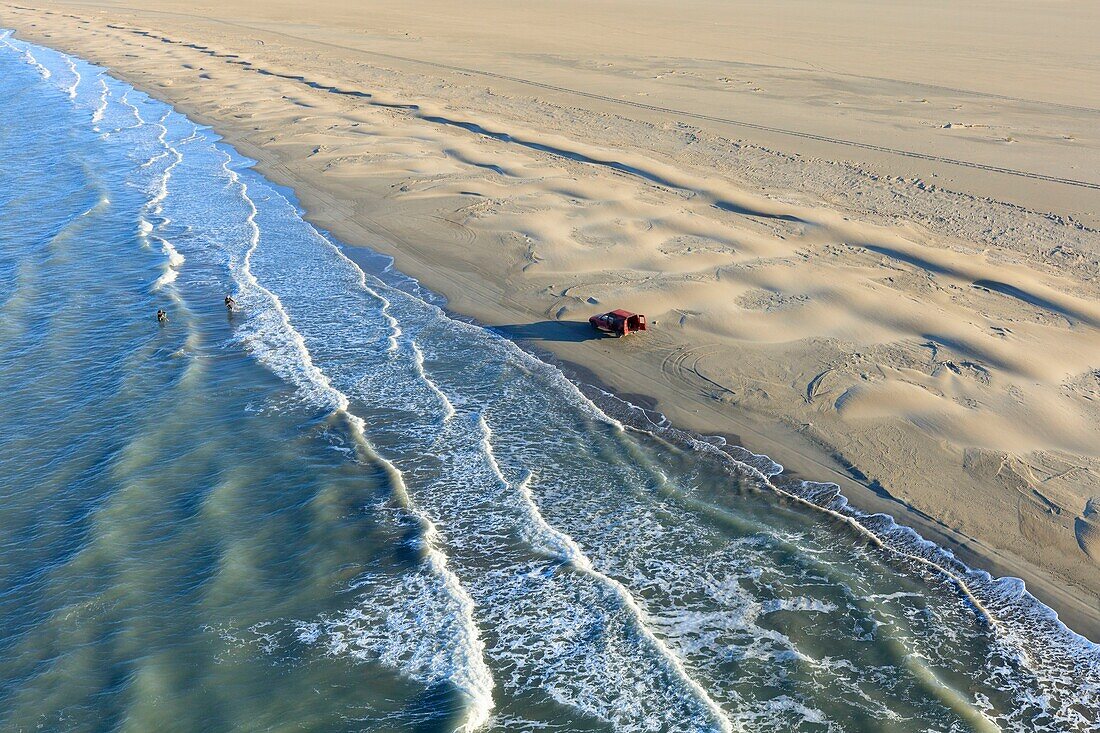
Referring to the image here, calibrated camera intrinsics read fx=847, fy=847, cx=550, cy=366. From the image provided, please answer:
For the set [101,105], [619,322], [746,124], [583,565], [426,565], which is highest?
[746,124]

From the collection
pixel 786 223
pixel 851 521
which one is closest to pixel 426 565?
pixel 851 521

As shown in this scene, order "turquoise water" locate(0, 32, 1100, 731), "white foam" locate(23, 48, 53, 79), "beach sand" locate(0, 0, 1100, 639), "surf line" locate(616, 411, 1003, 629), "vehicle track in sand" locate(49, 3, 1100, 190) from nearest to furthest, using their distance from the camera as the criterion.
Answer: "turquoise water" locate(0, 32, 1100, 731) < "surf line" locate(616, 411, 1003, 629) < "beach sand" locate(0, 0, 1100, 639) < "vehicle track in sand" locate(49, 3, 1100, 190) < "white foam" locate(23, 48, 53, 79)

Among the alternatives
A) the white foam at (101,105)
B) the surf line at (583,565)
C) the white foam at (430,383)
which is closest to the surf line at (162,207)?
the white foam at (101,105)

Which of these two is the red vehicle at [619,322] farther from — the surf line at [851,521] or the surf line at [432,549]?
the surf line at [432,549]

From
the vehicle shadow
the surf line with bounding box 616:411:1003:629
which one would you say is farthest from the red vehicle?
the surf line with bounding box 616:411:1003:629

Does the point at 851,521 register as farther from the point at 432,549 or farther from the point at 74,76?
the point at 74,76

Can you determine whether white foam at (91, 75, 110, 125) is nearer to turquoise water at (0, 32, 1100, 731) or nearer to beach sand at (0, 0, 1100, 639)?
beach sand at (0, 0, 1100, 639)
